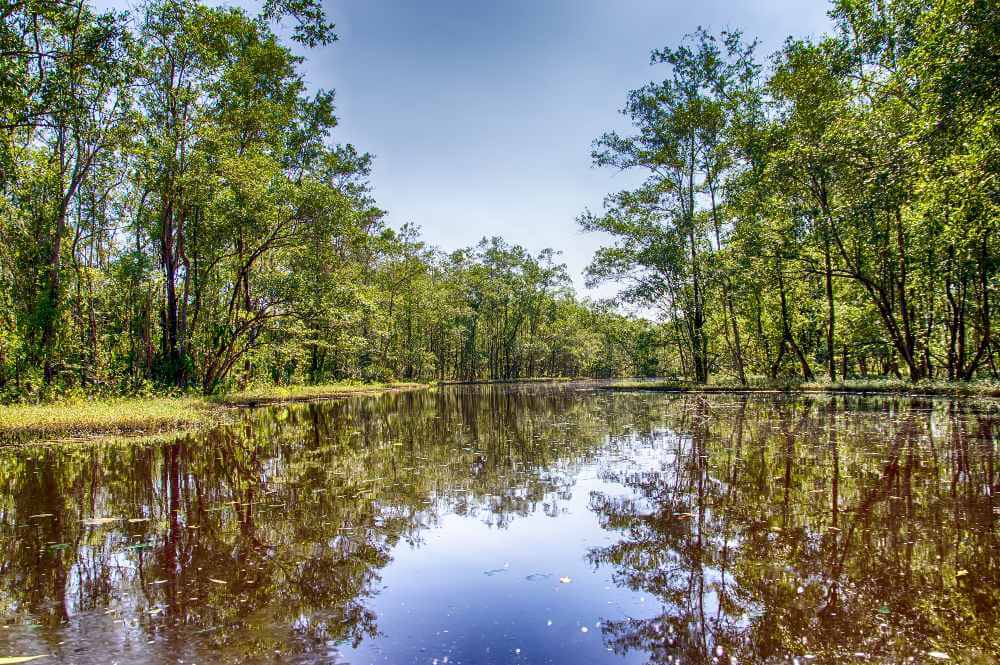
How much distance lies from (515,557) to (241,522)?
134 inches

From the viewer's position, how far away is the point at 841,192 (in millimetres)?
22688

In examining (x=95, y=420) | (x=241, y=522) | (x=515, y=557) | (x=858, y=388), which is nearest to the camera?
(x=515, y=557)

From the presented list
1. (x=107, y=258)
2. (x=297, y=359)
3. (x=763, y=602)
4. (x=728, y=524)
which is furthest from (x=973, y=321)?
(x=107, y=258)

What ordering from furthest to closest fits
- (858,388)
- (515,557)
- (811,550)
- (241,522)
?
1. (858,388)
2. (241,522)
3. (515,557)
4. (811,550)

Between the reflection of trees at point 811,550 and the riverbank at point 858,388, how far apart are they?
11.1 meters

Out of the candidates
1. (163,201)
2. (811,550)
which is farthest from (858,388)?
(163,201)

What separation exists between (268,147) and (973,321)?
37133mm

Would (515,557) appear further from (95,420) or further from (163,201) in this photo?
(163,201)

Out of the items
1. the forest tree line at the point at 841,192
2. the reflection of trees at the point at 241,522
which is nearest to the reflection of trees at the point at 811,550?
the reflection of trees at the point at 241,522

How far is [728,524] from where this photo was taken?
5602 mm

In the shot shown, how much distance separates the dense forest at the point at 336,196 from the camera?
14.9m

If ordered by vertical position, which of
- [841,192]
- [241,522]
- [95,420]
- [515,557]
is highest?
[841,192]

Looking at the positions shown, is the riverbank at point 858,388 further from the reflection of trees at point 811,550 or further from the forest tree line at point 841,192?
the reflection of trees at point 811,550

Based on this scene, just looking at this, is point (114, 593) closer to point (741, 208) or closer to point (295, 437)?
point (295, 437)
